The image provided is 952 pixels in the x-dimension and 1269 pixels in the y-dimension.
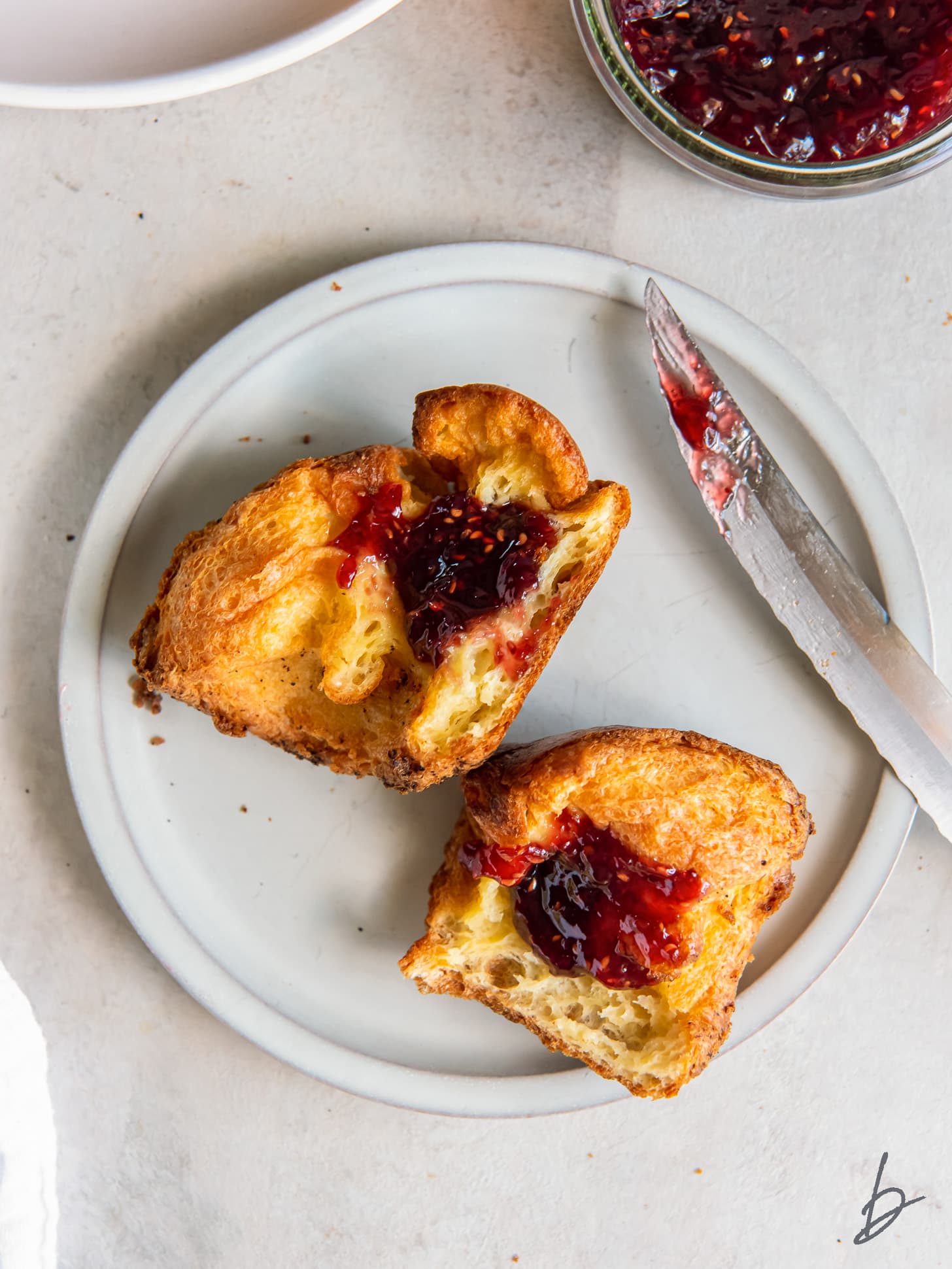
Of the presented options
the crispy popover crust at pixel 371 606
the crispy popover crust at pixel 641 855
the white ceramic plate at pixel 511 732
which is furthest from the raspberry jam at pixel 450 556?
the white ceramic plate at pixel 511 732

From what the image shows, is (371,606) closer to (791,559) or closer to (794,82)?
(791,559)

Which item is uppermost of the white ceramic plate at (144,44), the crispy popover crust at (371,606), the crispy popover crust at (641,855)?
the white ceramic plate at (144,44)

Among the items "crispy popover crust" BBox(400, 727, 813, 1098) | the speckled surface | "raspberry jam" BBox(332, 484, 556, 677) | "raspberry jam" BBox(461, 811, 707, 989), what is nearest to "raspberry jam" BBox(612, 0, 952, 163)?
the speckled surface

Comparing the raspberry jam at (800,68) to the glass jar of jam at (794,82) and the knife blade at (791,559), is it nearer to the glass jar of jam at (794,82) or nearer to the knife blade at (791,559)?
the glass jar of jam at (794,82)

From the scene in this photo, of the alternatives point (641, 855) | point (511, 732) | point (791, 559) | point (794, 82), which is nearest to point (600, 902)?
point (641, 855)

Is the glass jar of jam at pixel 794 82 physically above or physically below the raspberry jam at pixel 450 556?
above

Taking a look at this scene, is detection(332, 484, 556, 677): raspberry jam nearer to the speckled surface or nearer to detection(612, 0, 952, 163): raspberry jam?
the speckled surface

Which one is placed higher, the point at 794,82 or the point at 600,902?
the point at 794,82
